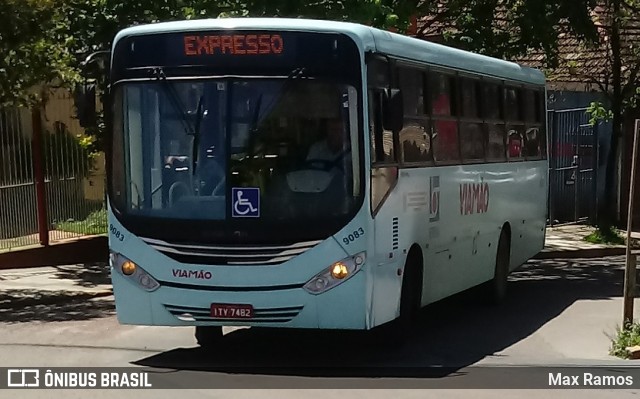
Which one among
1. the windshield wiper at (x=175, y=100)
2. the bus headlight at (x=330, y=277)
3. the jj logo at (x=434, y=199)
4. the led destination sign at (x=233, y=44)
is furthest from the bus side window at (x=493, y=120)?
the windshield wiper at (x=175, y=100)

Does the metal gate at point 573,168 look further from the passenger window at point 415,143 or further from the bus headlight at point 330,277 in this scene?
the bus headlight at point 330,277

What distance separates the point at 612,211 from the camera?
2638 cm

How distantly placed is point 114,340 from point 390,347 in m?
2.98

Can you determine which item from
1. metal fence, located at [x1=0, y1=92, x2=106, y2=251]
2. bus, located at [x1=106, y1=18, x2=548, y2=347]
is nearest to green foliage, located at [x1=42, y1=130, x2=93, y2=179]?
metal fence, located at [x1=0, y1=92, x2=106, y2=251]

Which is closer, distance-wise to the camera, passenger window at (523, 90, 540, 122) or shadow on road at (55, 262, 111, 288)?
passenger window at (523, 90, 540, 122)

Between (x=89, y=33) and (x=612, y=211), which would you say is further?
(x=612, y=211)

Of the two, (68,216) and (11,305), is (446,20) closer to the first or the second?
(68,216)

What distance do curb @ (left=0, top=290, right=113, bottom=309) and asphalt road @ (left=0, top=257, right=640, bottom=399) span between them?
135 millimetres

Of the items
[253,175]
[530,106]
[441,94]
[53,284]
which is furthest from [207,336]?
[530,106]

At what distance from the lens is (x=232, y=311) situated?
10.2 metres

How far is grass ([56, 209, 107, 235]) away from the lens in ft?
67.5

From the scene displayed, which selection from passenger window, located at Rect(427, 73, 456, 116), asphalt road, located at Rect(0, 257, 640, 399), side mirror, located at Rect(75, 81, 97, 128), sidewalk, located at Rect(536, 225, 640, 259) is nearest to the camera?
asphalt road, located at Rect(0, 257, 640, 399)

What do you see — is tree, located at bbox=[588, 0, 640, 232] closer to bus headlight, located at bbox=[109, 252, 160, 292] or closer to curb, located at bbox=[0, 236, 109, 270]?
curb, located at bbox=[0, 236, 109, 270]

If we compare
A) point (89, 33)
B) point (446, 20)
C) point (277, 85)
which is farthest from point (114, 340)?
point (446, 20)
